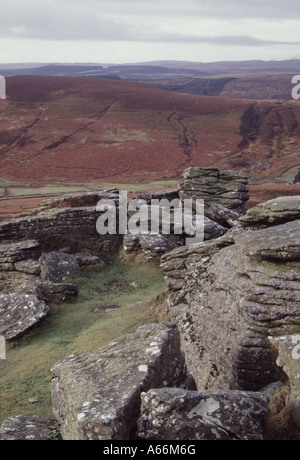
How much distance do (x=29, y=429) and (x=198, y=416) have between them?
3151 mm

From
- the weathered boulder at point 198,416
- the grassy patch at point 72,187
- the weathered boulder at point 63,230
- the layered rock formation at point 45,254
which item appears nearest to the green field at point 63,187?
the grassy patch at point 72,187

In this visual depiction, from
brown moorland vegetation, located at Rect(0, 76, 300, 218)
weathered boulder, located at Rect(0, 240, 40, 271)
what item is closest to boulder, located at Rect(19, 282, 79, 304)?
weathered boulder, located at Rect(0, 240, 40, 271)

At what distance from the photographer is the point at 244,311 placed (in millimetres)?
10438

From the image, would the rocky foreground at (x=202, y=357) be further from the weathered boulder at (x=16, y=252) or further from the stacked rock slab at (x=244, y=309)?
the weathered boulder at (x=16, y=252)

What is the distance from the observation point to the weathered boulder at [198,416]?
21.0 ft

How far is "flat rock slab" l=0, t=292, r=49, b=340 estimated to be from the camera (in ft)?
50.3

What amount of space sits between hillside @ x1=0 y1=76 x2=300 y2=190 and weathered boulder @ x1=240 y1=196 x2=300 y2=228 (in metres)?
50.6

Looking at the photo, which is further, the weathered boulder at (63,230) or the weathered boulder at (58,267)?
the weathered boulder at (63,230)

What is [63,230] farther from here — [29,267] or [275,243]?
[275,243]

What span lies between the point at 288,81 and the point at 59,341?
20311 centimetres

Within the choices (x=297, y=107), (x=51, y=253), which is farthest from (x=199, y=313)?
(x=297, y=107)

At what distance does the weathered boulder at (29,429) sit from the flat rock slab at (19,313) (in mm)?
7258
